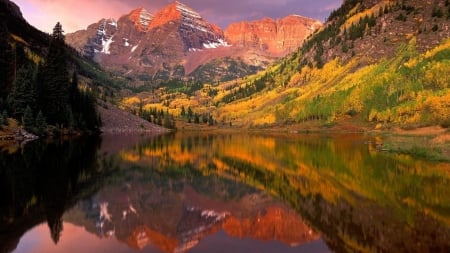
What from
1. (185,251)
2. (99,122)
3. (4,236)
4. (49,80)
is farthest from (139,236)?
(99,122)

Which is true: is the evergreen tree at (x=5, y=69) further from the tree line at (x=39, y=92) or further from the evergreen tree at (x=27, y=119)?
the evergreen tree at (x=27, y=119)

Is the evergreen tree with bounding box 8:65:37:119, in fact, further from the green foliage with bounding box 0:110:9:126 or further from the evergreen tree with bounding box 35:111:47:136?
the green foliage with bounding box 0:110:9:126

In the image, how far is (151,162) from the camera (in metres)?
67.4

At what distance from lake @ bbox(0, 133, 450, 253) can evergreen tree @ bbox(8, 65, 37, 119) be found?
65805mm

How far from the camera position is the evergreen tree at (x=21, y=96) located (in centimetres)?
11519

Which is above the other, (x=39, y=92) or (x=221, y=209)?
(x=39, y=92)

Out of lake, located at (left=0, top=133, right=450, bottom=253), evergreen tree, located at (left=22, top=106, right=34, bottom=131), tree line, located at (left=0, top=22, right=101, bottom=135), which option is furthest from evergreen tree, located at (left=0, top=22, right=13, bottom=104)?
lake, located at (left=0, top=133, right=450, bottom=253)

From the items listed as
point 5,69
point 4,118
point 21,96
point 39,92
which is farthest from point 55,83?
point 4,118

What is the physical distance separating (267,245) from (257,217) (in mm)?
7079

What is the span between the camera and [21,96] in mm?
117125

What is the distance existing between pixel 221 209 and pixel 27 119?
307 feet

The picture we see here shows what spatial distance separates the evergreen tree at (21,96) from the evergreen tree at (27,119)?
11.6 ft

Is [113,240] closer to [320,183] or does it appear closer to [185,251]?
[185,251]

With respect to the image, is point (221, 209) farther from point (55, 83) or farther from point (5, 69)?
point (5, 69)
